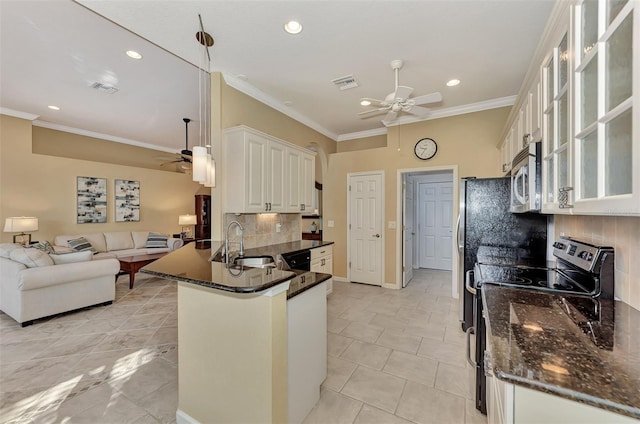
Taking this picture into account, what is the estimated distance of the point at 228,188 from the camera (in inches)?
121

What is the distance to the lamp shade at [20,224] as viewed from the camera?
4410mm

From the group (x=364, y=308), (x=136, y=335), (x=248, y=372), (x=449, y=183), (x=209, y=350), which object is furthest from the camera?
(x=449, y=183)

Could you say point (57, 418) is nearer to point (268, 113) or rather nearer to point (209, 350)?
point (209, 350)

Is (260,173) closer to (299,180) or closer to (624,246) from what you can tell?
(299,180)

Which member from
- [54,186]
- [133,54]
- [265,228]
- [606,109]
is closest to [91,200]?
[54,186]

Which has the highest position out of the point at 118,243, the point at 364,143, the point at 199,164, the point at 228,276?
the point at 364,143

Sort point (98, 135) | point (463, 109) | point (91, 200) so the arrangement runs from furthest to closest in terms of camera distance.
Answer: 1. point (98, 135)
2. point (91, 200)
3. point (463, 109)

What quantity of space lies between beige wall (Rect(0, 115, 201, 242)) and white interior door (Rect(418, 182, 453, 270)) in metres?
7.01

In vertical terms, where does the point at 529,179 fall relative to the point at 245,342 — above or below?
above

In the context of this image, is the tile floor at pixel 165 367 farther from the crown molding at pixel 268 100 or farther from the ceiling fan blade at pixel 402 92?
the crown molding at pixel 268 100

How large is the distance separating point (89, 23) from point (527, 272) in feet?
14.3

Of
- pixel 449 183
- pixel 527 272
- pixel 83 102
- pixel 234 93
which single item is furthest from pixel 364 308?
pixel 83 102

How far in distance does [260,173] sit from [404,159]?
8.94ft

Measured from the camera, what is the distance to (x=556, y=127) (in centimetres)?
154
